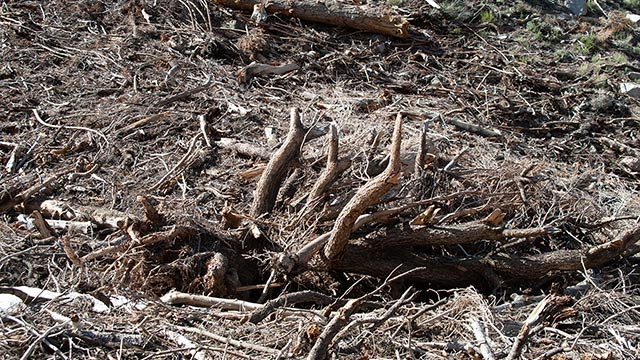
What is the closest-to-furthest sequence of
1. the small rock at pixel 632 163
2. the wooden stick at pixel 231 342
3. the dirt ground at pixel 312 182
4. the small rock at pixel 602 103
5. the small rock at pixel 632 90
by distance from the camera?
the wooden stick at pixel 231 342 → the dirt ground at pixel 312 182 → the small rock at pixel 632 163 → the small rock at pixel 602 103 → the small rock at pixel 632 90

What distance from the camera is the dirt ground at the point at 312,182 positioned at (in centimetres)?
319

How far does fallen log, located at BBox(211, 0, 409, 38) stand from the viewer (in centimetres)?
654

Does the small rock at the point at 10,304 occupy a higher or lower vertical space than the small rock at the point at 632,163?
higher

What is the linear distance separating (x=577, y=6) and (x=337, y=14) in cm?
260

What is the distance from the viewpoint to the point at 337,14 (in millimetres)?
6582

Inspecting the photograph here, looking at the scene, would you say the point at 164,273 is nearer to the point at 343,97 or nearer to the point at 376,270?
the point at 376,270

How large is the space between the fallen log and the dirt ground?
7 centimetres

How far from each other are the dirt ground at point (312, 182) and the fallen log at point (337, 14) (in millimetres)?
73

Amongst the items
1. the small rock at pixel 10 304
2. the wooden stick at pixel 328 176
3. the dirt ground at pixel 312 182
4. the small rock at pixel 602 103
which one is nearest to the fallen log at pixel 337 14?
the dirt ground at pixel 312 182

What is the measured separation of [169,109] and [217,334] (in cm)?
261

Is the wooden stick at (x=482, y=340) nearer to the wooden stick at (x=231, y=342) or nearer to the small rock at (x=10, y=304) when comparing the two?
the wooden stick at (x=231, y=342)

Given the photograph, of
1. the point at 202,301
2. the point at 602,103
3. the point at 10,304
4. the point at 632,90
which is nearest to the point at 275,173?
the point at 202,301

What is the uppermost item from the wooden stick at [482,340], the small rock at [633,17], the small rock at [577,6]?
the small rock at [577,6]

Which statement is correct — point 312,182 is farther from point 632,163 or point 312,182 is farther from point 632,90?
point 632,90
